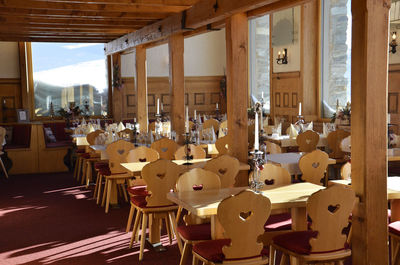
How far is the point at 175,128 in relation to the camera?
28.5 ft

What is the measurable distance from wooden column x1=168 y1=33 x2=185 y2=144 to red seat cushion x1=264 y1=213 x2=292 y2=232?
395 centimetres

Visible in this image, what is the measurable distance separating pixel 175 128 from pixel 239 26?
291 cm

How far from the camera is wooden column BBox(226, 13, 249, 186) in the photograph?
620cm

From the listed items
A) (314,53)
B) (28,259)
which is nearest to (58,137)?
(314,53)

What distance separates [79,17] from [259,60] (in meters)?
7.02

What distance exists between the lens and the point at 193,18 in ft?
23.4

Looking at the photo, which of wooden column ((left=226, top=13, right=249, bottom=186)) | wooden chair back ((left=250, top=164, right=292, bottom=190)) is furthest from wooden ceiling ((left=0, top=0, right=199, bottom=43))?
wooden chair back ((left=250, top=164, right=292, bottom=190))

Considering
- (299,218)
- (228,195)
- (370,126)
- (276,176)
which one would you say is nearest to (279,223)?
(299,218)

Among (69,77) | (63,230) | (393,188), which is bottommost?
(63,230)

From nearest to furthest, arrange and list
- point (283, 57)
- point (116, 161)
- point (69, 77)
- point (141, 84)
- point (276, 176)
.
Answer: point (276, 176) → point (116, 161) → point (141, 84) → point (283, 57) → point (69, 77)

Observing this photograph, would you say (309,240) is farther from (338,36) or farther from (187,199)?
(338,36)

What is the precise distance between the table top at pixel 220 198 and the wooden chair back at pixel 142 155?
2147 mm

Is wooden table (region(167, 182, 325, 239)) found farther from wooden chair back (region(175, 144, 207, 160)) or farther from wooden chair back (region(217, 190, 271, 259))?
wooden chair back (region(175, 144, 207, 160))

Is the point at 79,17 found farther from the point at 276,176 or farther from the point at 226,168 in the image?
the point at 276,176
